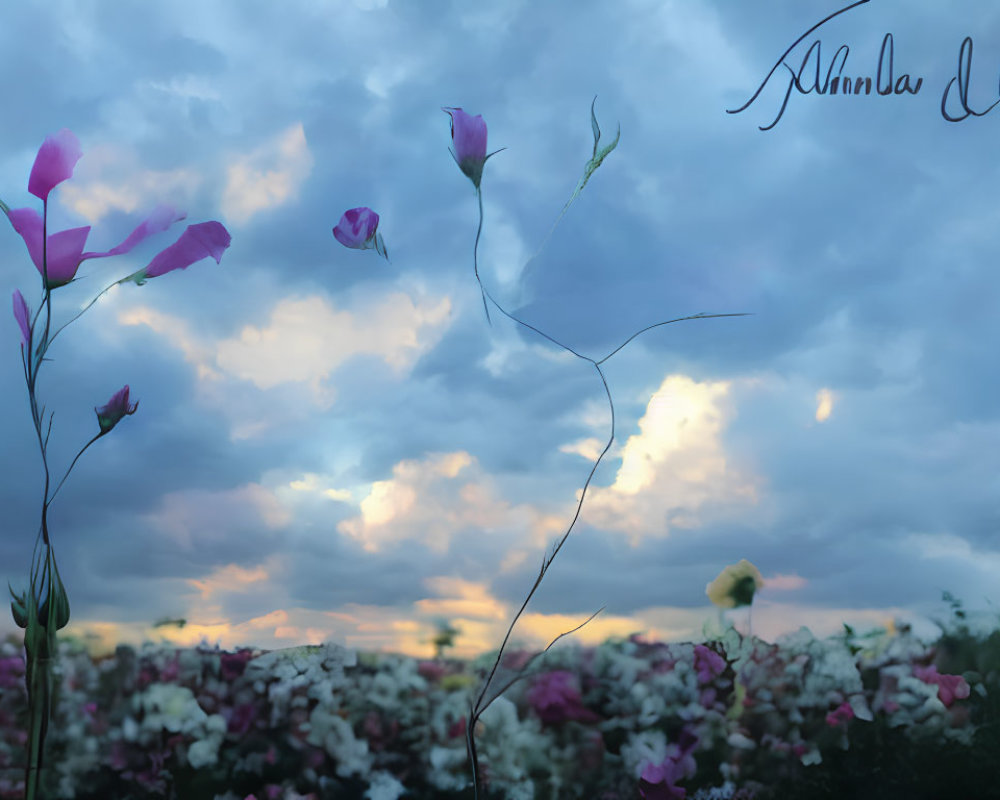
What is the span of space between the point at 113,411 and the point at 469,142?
0.81 meters

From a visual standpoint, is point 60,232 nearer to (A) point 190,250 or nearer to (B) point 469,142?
(A) point 190,250

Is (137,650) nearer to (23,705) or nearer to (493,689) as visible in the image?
(23,705)

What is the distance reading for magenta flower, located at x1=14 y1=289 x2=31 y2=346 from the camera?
1883mm

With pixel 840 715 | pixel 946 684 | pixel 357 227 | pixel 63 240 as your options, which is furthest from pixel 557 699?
pixel 63 240

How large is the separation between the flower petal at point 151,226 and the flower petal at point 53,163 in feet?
0.54

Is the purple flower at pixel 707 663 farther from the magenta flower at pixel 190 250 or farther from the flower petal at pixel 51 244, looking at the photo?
the flower petal at pixel 51 244

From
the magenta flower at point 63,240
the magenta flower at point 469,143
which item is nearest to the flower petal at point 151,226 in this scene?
the magenta flower at point 63,240

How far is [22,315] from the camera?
1888 millimetres

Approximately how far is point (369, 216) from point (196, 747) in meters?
1.09

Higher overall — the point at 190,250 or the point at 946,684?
the point at 190,250

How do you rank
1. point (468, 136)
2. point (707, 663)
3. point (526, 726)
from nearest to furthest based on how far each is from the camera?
point (468, 136), point (526, 726), point (707, 663)

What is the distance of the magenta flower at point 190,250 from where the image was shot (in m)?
1.81

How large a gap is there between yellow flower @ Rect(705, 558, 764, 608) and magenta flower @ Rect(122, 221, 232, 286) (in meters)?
1.16

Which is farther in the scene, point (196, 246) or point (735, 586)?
point (735, 586)
